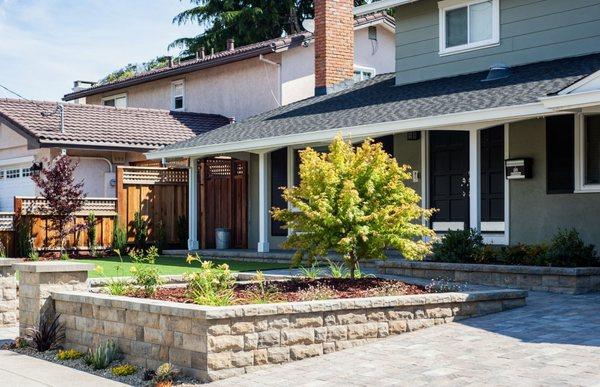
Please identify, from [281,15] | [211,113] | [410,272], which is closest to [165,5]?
[281,15]

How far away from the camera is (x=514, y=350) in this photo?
7.88 m

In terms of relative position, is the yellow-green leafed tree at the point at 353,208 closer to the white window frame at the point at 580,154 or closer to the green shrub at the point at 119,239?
the white window frame at the point at 580,154

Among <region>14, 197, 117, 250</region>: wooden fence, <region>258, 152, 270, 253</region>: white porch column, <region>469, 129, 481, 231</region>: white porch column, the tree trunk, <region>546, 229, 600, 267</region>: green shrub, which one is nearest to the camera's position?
the tree trunk

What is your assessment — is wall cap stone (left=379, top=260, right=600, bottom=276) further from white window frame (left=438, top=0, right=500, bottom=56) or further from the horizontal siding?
white window frame (left=438, top=0, right=500, bottom=56)

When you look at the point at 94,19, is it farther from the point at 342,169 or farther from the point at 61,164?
the point at 342,169

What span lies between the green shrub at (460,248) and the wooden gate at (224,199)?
8.16 m

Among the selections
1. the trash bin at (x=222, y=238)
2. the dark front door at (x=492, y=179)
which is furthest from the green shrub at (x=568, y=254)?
the trash bin at (x=222, y=238)

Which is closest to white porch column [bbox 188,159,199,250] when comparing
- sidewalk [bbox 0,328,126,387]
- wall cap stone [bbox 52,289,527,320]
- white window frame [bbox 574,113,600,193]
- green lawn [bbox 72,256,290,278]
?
green lawn [bbox 72,256,290,278]

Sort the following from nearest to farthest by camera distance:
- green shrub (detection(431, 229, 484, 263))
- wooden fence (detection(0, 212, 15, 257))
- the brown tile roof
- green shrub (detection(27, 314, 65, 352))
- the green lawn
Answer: green shrub (detection(27, 314, 65, 352)) → green shrub (detection(431, 229, 484, 263)) → the green lawn → wooden fence (detection(0, 212, 15, 257)) → the brown tile roof

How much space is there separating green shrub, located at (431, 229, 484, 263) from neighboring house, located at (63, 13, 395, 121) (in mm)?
11502

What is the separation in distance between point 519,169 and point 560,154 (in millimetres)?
803

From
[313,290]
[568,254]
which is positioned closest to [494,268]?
[568,254]

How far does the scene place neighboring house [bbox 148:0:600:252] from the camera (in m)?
13.6

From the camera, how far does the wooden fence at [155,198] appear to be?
20.4 meters
